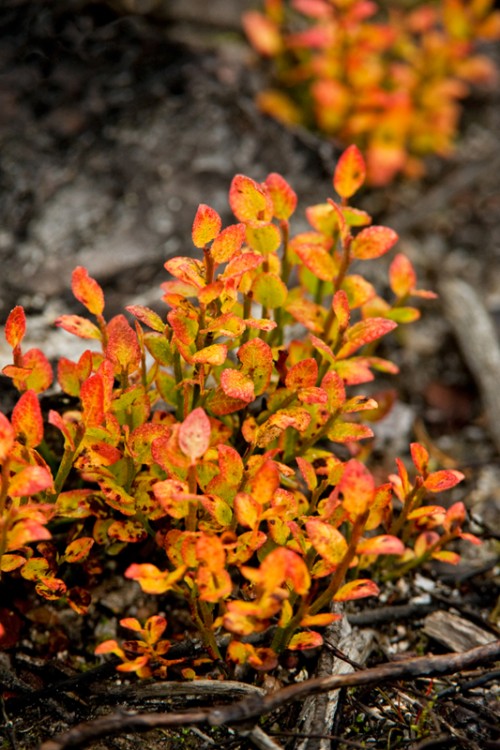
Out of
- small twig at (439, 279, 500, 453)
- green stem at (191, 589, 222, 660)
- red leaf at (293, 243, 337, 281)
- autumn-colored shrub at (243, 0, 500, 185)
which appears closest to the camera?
green stem at (191, 589, 222, 660)

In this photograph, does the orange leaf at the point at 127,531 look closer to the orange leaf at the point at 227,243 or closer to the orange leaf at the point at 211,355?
the orange leaf at the point at 211,355

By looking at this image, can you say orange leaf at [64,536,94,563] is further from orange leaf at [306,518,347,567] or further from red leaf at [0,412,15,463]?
orange leaf at [306,518,347,567]

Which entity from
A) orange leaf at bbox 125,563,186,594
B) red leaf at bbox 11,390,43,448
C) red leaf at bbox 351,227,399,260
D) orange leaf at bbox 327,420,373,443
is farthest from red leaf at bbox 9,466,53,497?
red leaf at bbox 351,227,399,260

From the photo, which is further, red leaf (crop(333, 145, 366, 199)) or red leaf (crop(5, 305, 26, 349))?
red leaf (crop(333, 145, 366, 199))

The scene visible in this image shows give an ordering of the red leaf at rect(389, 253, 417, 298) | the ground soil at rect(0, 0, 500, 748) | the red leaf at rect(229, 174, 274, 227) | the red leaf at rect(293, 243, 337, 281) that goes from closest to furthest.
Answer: the red leaf at rect(229, 174, 274, 227), the red leaf at rect(293, 243, 337, 281), the red leaf at rect(389, 253, 417, 298), the ground soil at rect(0, 0, 500, 748)

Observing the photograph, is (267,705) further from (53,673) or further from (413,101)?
(413,101)

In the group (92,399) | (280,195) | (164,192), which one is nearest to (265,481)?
(92,399)

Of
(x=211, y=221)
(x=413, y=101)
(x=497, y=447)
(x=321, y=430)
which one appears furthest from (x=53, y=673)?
(x=413, y=101)
